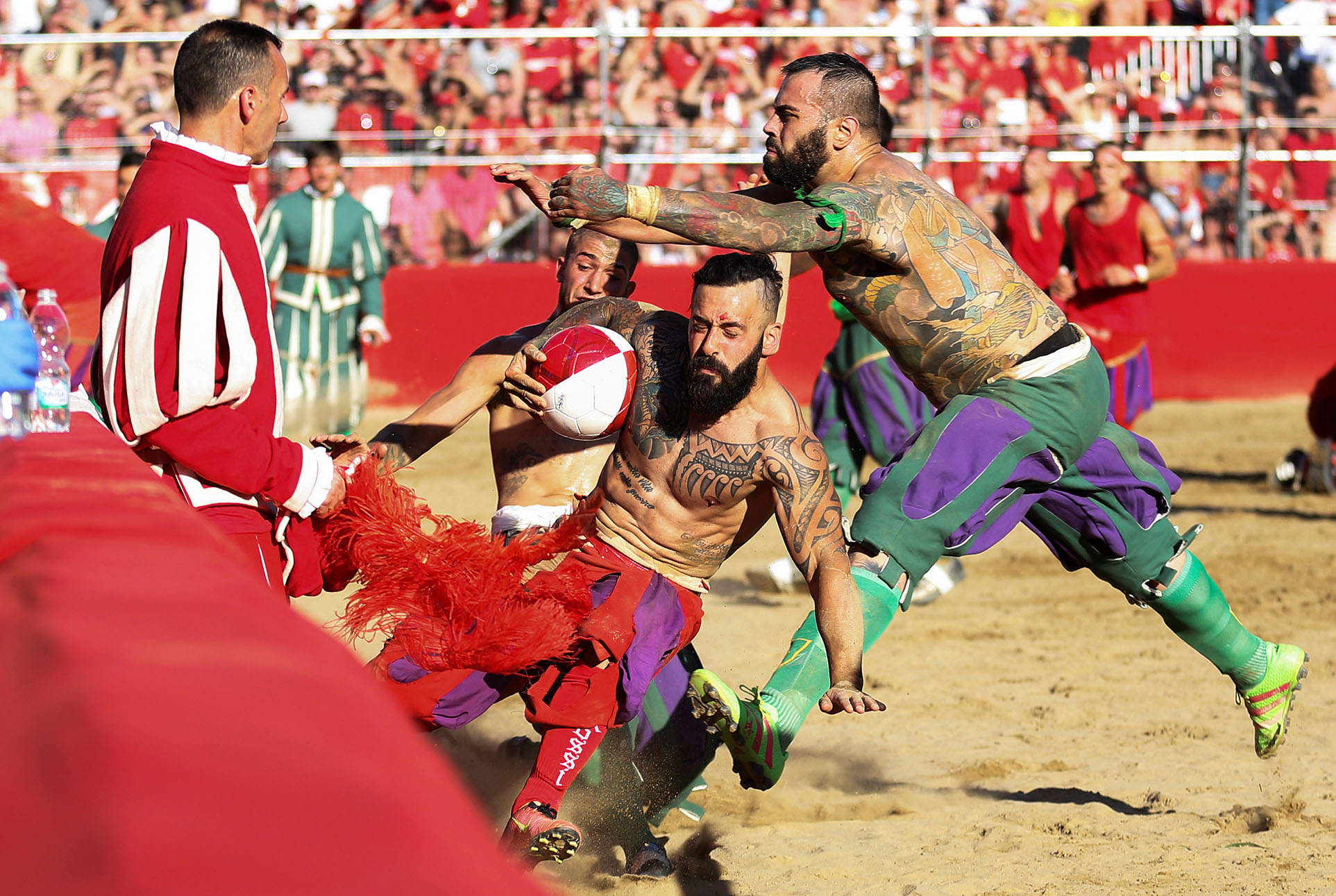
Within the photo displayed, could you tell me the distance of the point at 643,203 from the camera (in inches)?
134

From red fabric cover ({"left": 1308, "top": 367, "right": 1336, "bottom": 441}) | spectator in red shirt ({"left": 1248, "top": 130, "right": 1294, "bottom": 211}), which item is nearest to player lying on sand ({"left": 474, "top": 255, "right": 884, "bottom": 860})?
red fabric cover ({"left": 1308, "top": 367, "right": 1336, "bottom": 441})

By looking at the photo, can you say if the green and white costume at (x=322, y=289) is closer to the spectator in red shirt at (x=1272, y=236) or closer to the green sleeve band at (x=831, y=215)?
the green sleeve band at (x=831, y=215)

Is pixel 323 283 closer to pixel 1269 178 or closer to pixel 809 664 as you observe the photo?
pixel 809 664

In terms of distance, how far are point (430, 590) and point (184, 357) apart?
920mm

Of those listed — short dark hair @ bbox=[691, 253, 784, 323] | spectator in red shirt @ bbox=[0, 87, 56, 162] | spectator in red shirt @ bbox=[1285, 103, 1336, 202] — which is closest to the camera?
short dark hair @ bbox=[691, 253, 784, 323]

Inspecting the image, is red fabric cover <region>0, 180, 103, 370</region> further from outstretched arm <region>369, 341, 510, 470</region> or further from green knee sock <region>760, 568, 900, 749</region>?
green knee sock <region>760, 568, 900, 749</region>

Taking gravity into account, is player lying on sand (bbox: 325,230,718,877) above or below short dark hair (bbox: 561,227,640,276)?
below

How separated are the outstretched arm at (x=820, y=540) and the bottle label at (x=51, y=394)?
72.5 inches

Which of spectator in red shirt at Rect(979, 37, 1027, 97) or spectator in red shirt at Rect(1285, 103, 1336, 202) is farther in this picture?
spectator in red shirt at Rect(1285, 103, 1336, 202)

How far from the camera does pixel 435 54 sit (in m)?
12.5

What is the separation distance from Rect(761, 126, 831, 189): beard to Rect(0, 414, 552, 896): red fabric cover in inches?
110

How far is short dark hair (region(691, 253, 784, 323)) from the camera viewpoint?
3.69 meters

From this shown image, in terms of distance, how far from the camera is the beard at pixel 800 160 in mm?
3910

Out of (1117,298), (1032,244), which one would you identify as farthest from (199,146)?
(1032,244)
